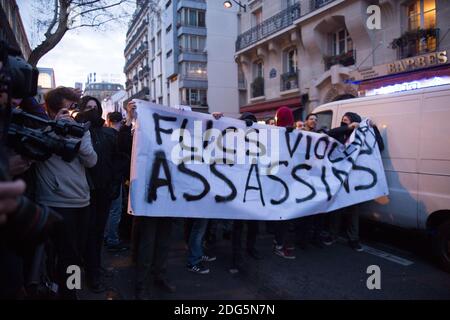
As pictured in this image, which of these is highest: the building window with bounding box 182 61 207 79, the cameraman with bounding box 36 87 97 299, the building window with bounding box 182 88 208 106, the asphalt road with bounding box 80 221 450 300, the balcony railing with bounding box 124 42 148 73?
the balcony railing with bounding box 124 42 148 73

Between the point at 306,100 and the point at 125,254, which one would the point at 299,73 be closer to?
the point at 306,100

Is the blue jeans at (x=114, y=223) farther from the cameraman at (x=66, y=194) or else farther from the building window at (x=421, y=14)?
the building window at (x=421, y=14)

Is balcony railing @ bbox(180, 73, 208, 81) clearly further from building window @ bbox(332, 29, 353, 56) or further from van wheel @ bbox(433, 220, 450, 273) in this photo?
van wheel @ bbox(433, 220, 450, 273)

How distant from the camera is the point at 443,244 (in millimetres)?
4117

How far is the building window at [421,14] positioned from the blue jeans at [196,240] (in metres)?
10.8

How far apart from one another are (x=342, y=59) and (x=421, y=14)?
3619 millimetres

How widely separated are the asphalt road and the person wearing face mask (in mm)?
235

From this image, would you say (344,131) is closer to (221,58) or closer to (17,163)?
(17,163)

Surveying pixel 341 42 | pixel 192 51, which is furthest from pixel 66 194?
pixel 192 51

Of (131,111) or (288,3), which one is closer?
(131,111)

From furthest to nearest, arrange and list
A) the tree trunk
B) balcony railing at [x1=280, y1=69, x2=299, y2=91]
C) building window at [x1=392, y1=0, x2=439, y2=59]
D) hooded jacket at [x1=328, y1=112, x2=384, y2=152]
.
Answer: balcony railing at [x1=280, y1=69, x2=299, y2=91]
the tree trunk
building window at [x1=392, y1=0, x2=439, y2=59]
hooded jacket at [x1=328, y1=112, x2=384, y2=152]

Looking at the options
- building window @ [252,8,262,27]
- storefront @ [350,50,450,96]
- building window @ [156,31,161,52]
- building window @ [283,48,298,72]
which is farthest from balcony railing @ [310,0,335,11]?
building window @ [156,31,161,52]

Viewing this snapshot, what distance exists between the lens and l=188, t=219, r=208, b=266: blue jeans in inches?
162

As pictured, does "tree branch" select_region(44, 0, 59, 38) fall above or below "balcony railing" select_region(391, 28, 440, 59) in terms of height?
above
